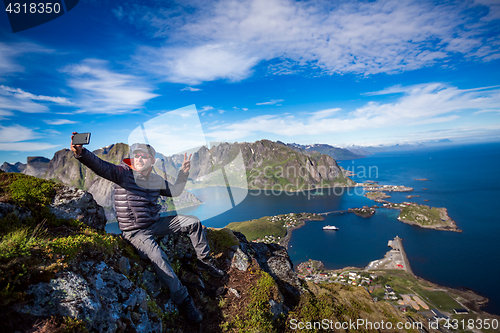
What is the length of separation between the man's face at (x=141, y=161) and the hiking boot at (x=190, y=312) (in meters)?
4.84

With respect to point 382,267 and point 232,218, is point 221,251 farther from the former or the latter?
point 232,218

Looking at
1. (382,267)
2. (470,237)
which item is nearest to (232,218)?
(382,267)

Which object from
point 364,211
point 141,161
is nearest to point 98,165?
point 141,161

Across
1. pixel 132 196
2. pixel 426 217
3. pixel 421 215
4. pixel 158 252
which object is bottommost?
Answer: pixel 426 217

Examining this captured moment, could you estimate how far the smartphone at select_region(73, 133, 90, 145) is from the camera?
524cm

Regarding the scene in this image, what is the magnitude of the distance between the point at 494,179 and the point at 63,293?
307045mm

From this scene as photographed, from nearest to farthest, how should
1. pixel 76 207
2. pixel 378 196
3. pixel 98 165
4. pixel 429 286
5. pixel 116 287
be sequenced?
pixel 116 287, pixel 98 165, pixel 76 207, pixel 429 286, pixel 378 196

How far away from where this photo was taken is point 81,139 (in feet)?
17.5

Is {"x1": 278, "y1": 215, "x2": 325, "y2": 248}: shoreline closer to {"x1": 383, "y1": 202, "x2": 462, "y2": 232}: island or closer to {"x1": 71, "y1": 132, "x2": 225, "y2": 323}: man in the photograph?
{"x1": 383, "y1": 202, "x2": 462, "y2": 232}: island

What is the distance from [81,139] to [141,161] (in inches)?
79.1

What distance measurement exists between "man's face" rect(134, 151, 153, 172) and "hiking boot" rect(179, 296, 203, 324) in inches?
191

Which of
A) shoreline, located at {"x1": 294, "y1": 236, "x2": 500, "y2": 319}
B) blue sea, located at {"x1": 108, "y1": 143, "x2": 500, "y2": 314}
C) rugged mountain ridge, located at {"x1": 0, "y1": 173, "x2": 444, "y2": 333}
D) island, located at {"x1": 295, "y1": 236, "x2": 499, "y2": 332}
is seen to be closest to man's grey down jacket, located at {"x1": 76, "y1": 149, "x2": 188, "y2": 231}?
rugged mountain ridge, located at {"x1": 0, "y1": 173, "x2": 444, "y2": 333}

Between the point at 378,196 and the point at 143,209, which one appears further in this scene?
the point at 378,196

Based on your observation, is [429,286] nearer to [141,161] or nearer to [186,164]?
[186,164]
